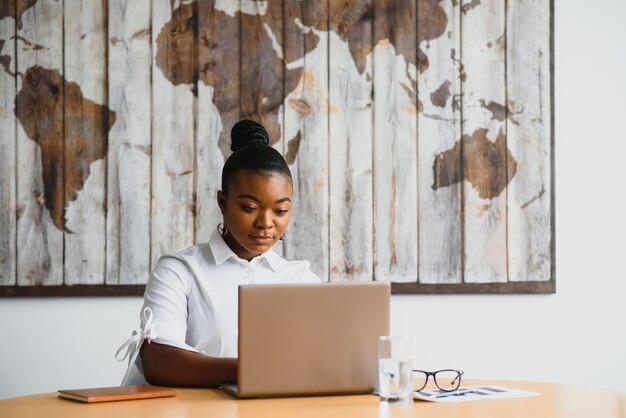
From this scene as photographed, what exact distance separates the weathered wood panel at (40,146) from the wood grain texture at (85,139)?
0.08 ft

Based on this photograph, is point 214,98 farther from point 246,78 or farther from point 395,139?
point 395,139

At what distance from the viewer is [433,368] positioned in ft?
9.52

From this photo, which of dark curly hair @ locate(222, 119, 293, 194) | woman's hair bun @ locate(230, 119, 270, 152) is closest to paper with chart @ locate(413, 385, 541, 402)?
dark curly hair @ locate(222, 119, 293, 194)

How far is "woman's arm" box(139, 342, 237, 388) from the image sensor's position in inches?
71.9

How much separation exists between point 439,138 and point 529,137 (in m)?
0.31

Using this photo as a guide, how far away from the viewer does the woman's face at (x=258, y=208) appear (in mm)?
2053

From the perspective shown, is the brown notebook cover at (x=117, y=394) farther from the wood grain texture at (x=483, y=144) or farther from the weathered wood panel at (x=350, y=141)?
the wood grain texture at (x=483, y=144)

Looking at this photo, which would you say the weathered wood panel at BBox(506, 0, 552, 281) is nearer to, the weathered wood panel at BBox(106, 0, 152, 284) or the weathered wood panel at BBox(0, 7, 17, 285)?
the weathered wood panel at BBox(106, 0, 152, 284)

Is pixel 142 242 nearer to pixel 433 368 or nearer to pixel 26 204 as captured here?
pixel 26 204

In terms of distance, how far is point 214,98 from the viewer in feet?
9.17

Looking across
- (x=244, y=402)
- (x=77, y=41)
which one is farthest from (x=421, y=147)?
(x=244, y=402)

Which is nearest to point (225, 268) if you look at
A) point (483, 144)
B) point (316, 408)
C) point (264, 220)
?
point (264, 220)

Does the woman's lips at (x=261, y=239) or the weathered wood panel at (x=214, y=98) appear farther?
the weathered wood panel at (x=214, y=98)

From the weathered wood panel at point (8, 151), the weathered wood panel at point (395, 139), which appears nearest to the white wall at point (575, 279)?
the weathered wood panel at point (395, 139)
